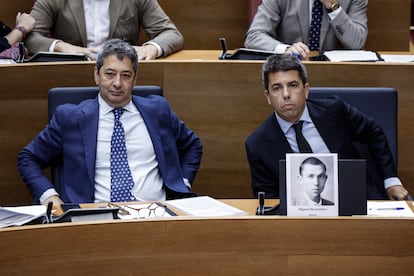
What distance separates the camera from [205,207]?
2973 mm

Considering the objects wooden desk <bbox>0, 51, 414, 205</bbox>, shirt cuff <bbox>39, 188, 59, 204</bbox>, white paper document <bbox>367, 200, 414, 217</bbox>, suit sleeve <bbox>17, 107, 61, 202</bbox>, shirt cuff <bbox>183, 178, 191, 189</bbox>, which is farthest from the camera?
wooden desk <bbox>0, 51, 414, 205</bbox>

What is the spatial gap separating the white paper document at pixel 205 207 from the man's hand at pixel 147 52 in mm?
1352

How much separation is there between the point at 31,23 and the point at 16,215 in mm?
1977

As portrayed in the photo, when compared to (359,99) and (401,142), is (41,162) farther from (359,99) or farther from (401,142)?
(401,142)

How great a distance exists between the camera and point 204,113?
4.10 m

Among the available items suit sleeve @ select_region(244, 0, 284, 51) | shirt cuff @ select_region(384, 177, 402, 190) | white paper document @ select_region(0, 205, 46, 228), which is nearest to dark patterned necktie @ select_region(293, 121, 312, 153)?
shirt cuff @ select_region(384, 177, 402, 190)

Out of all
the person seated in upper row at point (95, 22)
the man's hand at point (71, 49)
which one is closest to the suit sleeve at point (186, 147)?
the man's hand at point (71, 49)

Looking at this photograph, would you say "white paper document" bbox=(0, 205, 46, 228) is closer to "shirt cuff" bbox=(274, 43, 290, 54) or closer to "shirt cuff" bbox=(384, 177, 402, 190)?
"shirt cuff" bbox=(384, 177, 402, 190)

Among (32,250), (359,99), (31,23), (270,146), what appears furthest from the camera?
(31,23)

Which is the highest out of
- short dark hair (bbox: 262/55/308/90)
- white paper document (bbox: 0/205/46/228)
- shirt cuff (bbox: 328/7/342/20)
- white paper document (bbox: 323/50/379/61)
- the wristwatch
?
the wristwatch

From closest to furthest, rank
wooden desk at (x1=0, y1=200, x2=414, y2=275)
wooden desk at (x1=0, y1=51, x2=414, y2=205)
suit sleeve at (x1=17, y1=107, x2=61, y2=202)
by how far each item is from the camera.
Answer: wooden desk at (x1=0, y1=200, x2=414, y2=275), suit sleeve at (x1=17, y1=107, x2=61, y2=202), wooden desk at (x1=0, y1=51, x2=414, y2=205)

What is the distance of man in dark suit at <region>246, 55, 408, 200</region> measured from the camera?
3395 mm

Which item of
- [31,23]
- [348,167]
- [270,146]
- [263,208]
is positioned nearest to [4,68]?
[31,23]

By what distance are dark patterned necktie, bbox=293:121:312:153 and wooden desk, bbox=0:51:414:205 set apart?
1.92ft
